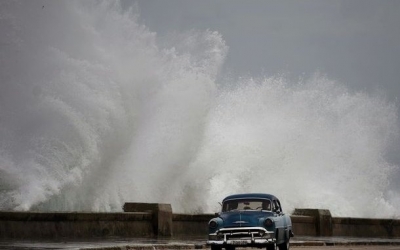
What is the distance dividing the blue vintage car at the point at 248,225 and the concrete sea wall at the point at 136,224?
460cm

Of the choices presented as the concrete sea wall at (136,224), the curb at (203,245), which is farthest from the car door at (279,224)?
the concrete sea wall at (136,224)

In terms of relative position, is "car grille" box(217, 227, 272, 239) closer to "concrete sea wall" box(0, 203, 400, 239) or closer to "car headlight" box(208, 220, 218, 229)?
"car headlight" box(208, 220, 218, 229)

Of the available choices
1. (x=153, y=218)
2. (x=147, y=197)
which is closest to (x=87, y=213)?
(x=153, y=218)

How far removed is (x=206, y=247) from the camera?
→ 22172 mm

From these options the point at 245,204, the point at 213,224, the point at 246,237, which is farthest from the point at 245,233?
the point at 245,204

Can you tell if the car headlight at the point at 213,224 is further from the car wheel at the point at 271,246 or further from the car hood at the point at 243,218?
the car wheel at the point at 271,246

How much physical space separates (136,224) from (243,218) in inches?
261

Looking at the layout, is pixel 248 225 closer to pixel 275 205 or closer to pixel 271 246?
pixel 271 246

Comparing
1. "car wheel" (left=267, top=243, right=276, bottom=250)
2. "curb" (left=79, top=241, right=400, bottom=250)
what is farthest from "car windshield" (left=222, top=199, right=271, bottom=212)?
"curb" (left=79, top=241, right=400, bottom=250)

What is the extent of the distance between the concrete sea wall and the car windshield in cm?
452

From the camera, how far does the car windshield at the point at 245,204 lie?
2034 cm

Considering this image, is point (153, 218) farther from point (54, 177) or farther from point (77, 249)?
point (77, 249)

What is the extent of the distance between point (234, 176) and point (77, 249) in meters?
23.8

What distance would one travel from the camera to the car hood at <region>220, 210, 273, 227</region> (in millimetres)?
19422
